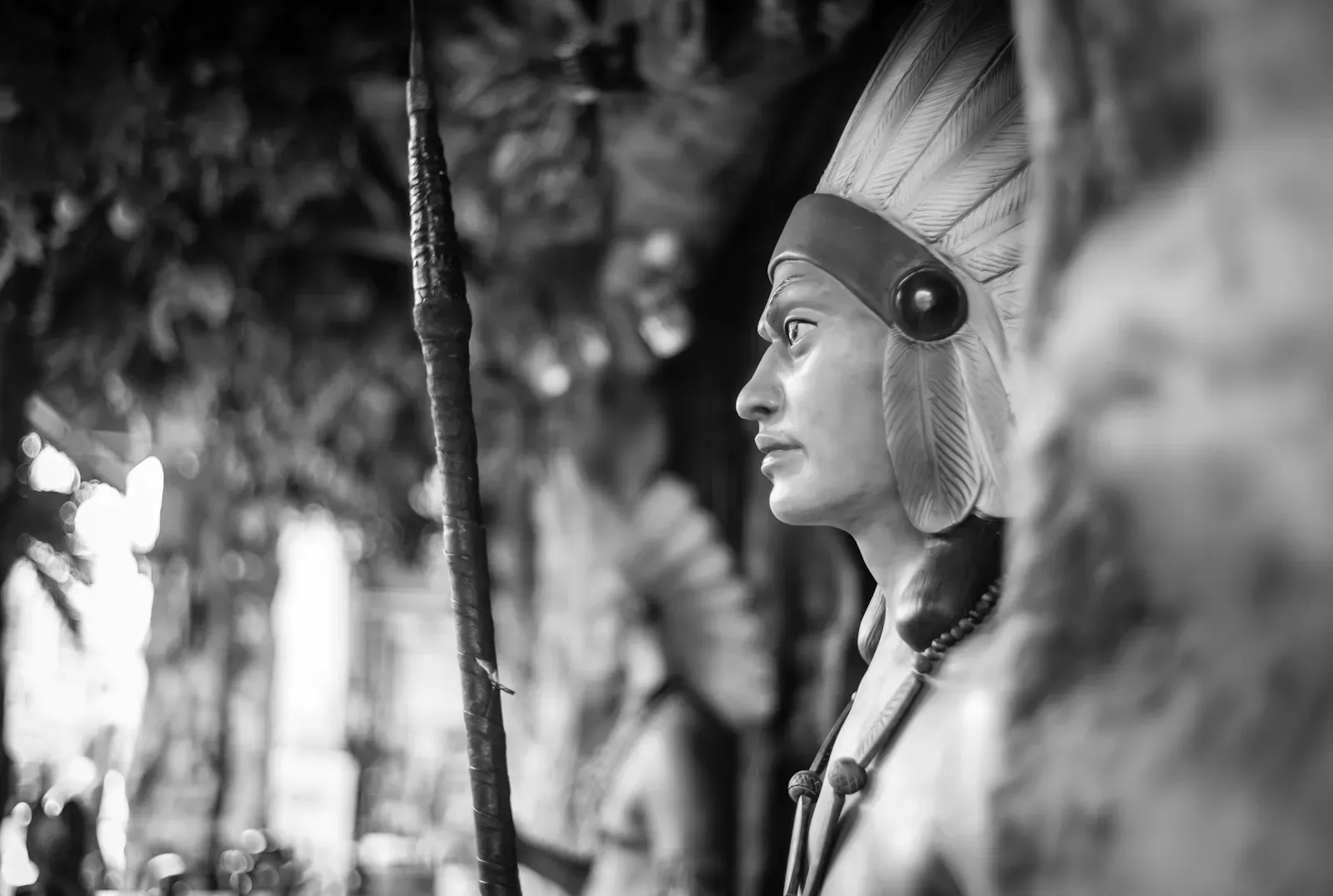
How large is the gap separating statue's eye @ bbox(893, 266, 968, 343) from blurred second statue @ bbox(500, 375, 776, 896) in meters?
2.79

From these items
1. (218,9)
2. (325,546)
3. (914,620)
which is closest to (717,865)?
(218,9)

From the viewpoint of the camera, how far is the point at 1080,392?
549mm

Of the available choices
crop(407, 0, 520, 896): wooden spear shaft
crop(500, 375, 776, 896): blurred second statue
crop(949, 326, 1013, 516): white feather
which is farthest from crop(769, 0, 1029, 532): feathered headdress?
crop(500, 375, 776, 896): blurred second statue

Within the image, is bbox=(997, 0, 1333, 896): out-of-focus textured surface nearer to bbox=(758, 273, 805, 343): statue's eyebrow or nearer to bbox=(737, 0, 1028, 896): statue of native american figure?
bbox=(737, 0, 1028, 896): statue of native american figure

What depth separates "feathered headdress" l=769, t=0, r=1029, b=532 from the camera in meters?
1.08

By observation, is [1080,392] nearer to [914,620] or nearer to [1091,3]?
[1091,3]

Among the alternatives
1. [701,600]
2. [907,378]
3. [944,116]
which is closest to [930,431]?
[907,378]

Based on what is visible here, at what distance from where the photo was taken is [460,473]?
1.16 meters

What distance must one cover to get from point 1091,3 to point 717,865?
3.58 meters

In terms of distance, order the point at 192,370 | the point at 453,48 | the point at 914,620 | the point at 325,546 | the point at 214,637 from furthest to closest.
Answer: the point at 325,546 < the point at 214,637 < the point at 192,370 < the point at 453,48 < the point at 914,620

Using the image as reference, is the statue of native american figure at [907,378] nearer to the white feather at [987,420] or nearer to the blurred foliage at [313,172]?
the white feather at [987,420]

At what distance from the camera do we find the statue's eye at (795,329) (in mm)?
1168

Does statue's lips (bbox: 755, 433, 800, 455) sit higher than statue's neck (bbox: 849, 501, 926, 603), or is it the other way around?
statue's lips (bbox: 755, 433, 800, 455)

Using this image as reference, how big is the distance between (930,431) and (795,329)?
0.17m
